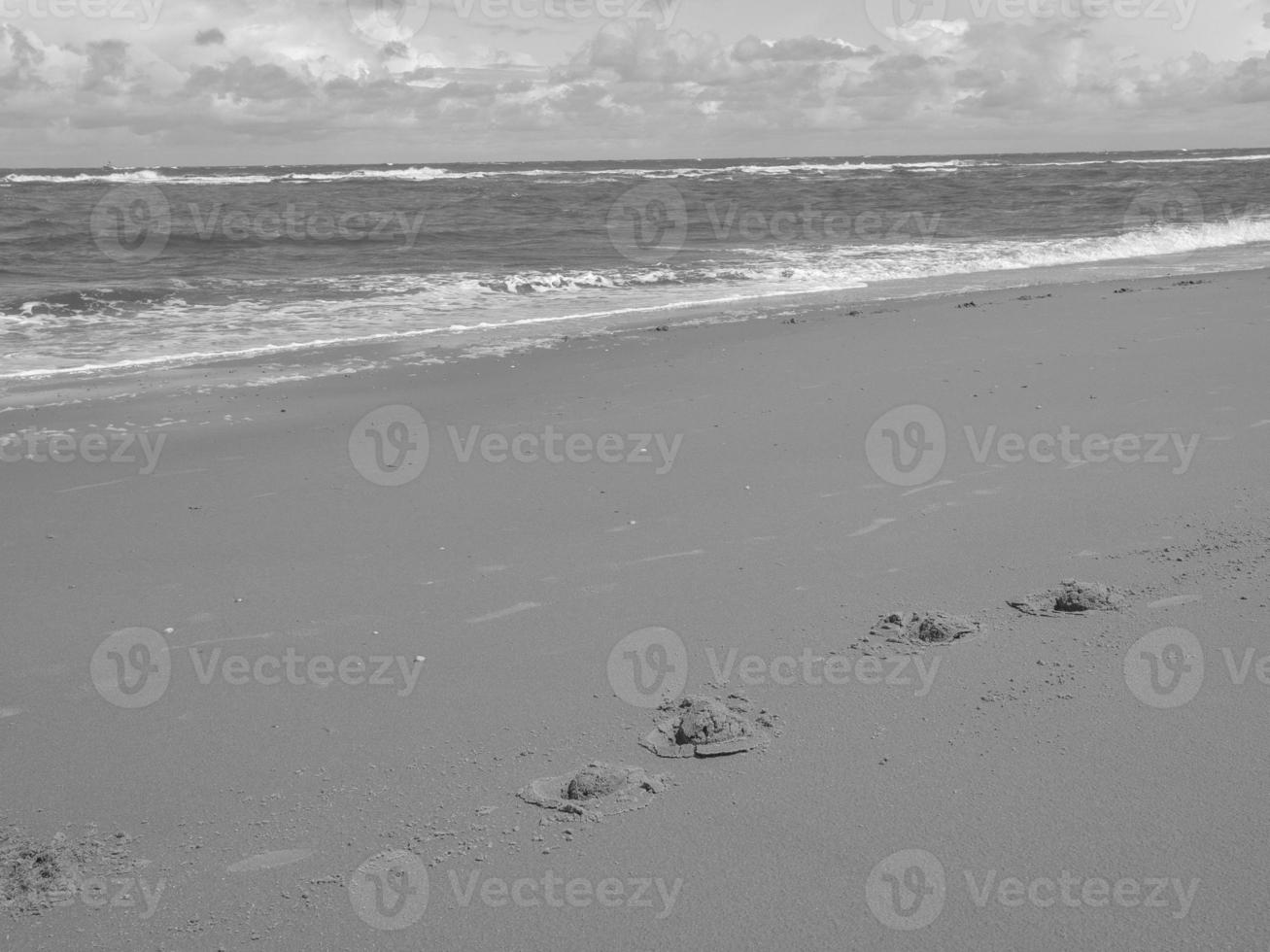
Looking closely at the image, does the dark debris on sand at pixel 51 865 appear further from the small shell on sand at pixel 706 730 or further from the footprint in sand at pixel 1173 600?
the footprint in sand at pixel 1173 600

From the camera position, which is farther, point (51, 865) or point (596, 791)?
point (596, 791)

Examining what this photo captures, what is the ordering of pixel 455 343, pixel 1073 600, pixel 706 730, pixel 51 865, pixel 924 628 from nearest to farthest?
pixel 51 865, pixel 706 730, pixel 924 628, pixel 1073 600, pixel 455 343

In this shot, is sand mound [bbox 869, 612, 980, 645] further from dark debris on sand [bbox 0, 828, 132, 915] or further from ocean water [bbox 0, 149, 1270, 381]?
ocean water [bbox 0, 149, 1270, 381]

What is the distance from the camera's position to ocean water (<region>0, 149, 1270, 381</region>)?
12.7 m

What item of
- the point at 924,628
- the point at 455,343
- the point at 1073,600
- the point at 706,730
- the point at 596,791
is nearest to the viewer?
the point at 596,791

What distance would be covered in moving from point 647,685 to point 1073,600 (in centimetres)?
181

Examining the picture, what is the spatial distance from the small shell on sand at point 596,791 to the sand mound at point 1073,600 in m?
1.91

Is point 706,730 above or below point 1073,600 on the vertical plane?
below

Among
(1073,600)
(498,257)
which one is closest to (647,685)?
(1073,600)

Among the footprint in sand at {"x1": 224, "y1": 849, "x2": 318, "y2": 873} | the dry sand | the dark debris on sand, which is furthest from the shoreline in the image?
the footprint in sand at {"x1": 224, "y1": 849, "x2": 318, "y2": 873}

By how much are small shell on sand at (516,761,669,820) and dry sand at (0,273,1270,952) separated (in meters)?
0.05

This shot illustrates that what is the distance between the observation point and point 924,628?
4215mm

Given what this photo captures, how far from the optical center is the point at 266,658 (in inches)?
165

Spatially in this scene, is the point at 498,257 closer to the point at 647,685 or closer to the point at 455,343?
the point at 455,343
